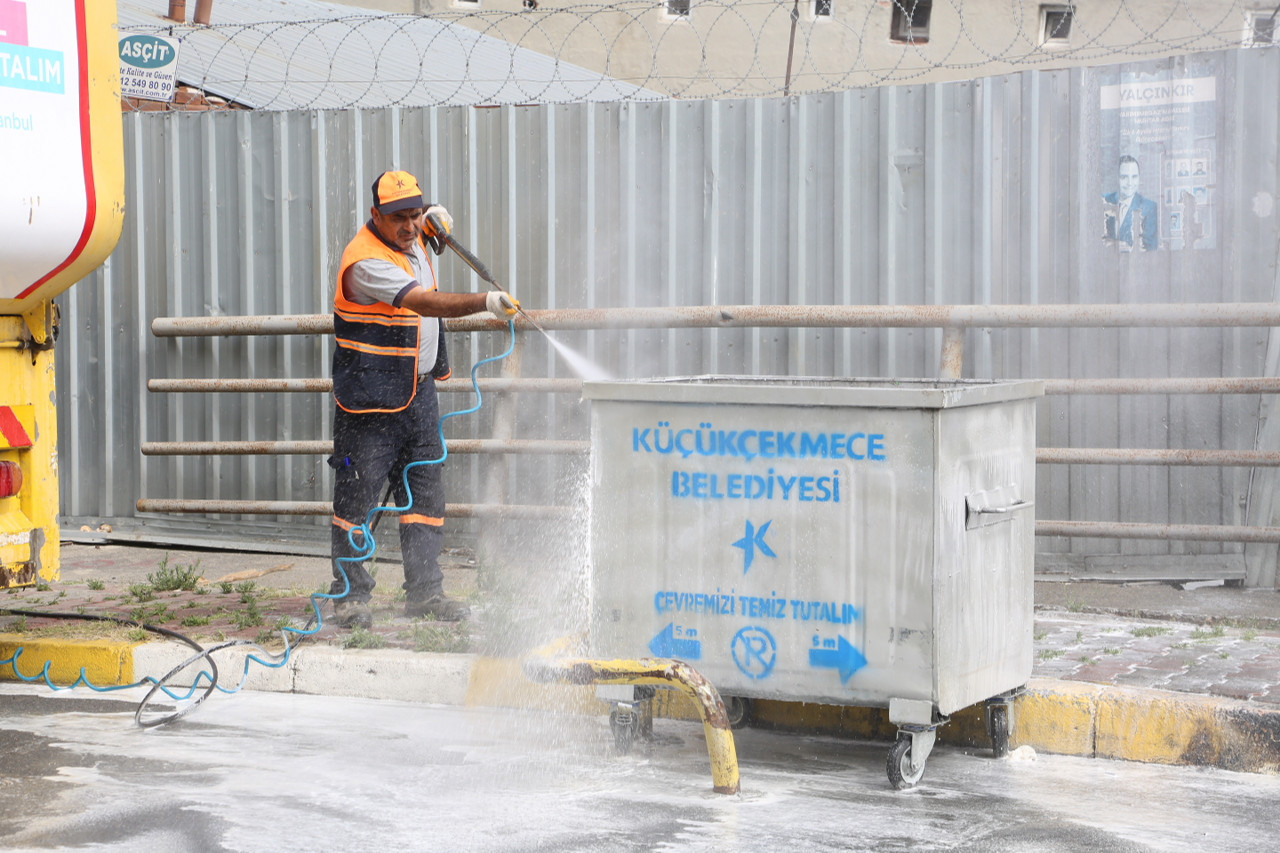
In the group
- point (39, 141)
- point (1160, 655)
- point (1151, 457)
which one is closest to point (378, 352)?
point (39, 141)

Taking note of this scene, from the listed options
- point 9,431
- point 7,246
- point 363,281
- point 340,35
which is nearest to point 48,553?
point 9,431

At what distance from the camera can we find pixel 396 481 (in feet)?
22.0

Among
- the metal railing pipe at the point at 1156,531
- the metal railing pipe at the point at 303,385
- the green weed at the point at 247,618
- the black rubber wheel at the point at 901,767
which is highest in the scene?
the metal railing pipe at the point at 303,385

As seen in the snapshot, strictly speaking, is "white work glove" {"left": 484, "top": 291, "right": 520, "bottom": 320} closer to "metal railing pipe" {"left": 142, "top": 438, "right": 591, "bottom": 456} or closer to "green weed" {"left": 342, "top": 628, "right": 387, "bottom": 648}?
"green weed" {"left": 342, "top": 628, "right": 387, "bottom": 648}

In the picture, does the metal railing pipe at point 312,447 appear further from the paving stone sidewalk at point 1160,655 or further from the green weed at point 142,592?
the paving stone sidewalk at point 1160,655

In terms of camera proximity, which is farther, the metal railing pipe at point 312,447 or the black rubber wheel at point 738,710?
the metal railing pipe at point 312,447

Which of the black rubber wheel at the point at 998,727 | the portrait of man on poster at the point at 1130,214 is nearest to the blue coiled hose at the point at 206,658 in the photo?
the black rubber wheel at the point at 998,727

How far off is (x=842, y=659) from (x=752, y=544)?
1.47 ft

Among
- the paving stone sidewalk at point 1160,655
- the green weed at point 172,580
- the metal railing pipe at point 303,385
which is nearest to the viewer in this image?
the paving stone sidewalk at point 1160,655

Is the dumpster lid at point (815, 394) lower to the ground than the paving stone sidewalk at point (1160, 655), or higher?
higher

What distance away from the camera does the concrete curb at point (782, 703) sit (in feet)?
15.7

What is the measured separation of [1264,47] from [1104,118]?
828 millimetres

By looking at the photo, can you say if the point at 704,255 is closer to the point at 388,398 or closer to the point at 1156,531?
the point at 388,398

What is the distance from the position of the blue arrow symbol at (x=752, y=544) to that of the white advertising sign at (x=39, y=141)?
2.90 m
